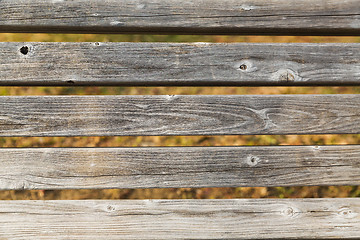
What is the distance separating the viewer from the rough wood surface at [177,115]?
1.48 m

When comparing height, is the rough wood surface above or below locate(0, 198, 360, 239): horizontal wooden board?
above

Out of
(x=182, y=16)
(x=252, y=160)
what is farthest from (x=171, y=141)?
(x=182, y=16)

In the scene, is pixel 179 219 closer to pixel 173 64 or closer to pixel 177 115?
pixel 177 115

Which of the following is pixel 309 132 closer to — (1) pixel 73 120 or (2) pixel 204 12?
(2) pixel 204 12

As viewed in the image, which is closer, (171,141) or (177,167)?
(177,167)

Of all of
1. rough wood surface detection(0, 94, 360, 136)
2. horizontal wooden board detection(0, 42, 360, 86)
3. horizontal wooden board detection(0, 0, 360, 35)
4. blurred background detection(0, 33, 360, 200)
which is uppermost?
horizontal wooden board detection(0, 0, 360, 35)

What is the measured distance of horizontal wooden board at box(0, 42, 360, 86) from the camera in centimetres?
148

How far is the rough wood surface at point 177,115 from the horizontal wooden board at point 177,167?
0.10 m

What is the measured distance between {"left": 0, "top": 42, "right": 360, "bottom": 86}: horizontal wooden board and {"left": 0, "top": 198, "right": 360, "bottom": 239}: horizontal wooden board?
648 millimetres

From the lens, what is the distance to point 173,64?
1.50m

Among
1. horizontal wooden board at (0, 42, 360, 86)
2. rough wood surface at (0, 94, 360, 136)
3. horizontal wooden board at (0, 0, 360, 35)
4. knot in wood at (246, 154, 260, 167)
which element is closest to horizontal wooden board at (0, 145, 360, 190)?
knot in wood at (246, 154, 260, 167)

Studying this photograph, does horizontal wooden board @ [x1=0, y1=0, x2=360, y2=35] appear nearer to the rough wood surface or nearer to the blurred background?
the rough wood surface

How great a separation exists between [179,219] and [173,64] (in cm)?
83

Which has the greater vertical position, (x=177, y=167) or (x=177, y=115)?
(x=177, y=115)
